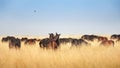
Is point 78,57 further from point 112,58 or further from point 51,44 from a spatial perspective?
point 51,44

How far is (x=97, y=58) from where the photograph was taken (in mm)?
11648

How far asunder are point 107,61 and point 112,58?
54 cm

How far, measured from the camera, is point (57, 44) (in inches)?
728

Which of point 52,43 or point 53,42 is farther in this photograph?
point 53,42

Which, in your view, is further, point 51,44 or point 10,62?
point 51,44

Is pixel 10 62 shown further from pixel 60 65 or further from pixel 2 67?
pixel 60 65

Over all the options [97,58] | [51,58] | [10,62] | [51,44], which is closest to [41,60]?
[51,58]

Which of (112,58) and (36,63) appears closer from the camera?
(36,63)

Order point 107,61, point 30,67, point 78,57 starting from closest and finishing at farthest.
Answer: point 30,67
point 107,61
point 78,57

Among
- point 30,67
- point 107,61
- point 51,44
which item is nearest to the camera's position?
point 30,67

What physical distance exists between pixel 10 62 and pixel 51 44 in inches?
287

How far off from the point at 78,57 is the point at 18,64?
2.30 metres

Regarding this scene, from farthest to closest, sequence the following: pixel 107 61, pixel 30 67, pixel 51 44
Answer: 1. pixel 51 44
2. pixel 107 61
3. pixel 30 67

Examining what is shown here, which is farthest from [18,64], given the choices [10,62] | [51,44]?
[51,44]
